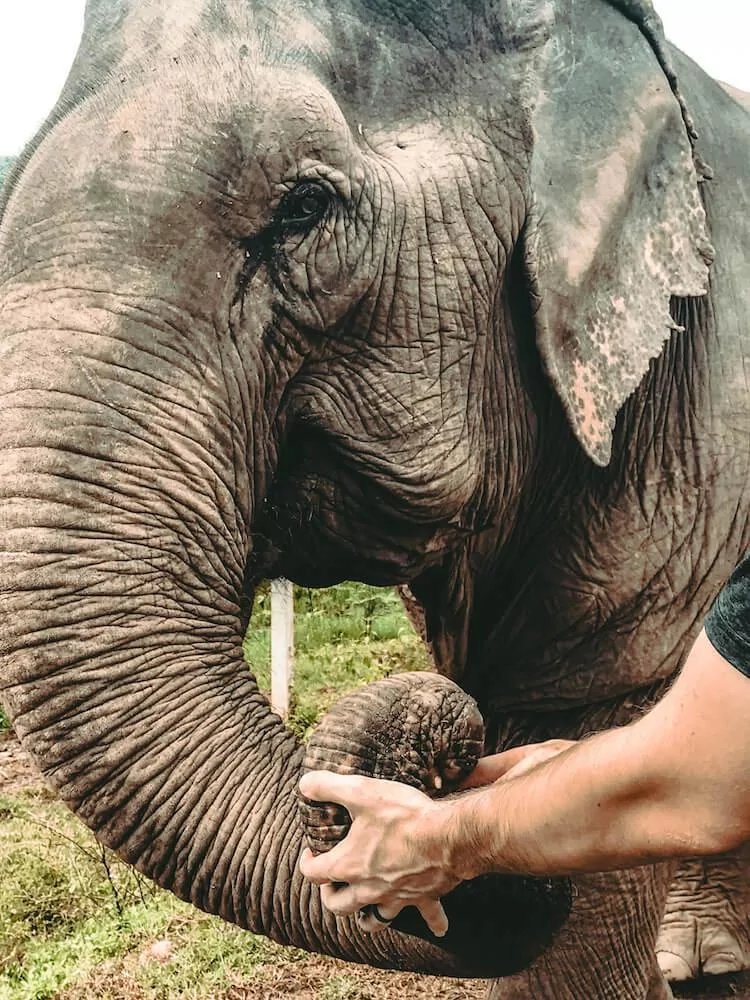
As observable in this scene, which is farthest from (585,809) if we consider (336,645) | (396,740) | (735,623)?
(336,645)

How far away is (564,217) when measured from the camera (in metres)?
2.73

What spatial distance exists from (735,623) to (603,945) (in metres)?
1.99

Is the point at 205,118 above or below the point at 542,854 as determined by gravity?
above

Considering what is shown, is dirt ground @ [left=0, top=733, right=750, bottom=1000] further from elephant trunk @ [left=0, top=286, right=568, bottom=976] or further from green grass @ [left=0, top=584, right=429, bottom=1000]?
elephant trunk @ [left=0, top=286, right=568, bottom=976]

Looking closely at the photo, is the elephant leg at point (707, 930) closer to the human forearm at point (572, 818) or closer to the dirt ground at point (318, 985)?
the dirt ground at point (318, 985)

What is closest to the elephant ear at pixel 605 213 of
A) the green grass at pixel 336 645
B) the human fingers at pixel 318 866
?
the human fingers at pixel 318 866

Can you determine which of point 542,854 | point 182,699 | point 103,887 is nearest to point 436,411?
point 182,699

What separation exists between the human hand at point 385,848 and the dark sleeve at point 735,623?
0.72 m

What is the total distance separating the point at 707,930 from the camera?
4.45m

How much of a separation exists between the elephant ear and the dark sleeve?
3.76 feet

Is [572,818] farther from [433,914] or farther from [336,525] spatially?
[336,525]

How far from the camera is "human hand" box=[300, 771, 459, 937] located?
2205 mm

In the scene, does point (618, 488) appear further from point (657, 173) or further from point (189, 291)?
point (189, 291)

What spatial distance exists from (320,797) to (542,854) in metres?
0.42
